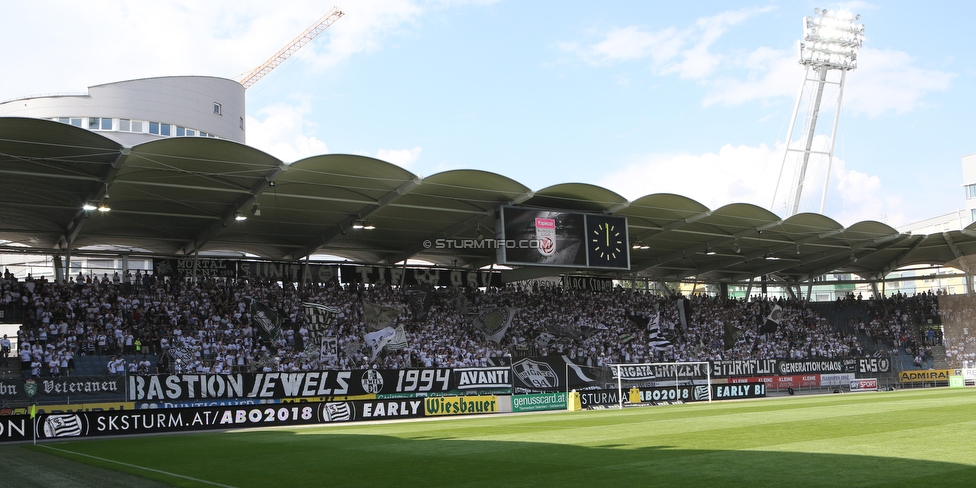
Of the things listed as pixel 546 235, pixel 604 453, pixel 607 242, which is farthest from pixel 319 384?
pixel 604 453

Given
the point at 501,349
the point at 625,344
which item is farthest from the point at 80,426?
the point at 625,344

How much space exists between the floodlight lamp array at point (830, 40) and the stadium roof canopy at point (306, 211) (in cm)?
1314

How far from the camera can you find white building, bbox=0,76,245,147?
67062mm

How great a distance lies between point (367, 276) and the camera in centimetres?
4741

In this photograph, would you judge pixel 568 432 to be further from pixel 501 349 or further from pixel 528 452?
pixel 501 349

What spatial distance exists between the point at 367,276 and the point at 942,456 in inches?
1497

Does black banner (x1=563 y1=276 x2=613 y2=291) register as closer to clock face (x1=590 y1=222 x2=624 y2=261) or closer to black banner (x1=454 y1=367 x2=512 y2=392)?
clock face (x1=590 y1=222 x2=624 y2=261)

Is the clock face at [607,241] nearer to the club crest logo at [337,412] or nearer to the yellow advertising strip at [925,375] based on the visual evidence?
the club crest logo at [337,412]

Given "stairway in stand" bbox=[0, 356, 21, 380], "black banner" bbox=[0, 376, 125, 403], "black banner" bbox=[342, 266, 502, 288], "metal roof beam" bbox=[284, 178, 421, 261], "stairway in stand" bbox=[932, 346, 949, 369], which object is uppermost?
"metal roof beam" bbox=[284, 178, 421, 261]

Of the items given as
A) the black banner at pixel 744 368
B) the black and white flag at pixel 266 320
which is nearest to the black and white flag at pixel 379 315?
the black and white flag at pixel 266 320

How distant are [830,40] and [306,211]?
38.9 m

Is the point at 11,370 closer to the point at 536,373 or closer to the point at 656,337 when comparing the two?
the point at 536,373

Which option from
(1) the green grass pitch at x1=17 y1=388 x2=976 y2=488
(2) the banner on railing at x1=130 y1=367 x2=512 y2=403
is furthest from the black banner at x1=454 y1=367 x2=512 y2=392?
(1) the green grass pitch at x1=17 y1=388 x2=976 y2=488

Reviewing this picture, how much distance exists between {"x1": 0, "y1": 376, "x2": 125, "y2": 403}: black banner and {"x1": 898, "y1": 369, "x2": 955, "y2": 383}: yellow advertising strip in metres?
43.8
